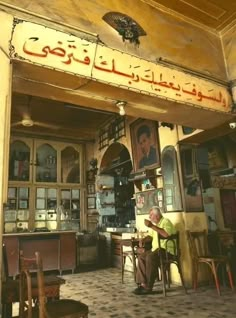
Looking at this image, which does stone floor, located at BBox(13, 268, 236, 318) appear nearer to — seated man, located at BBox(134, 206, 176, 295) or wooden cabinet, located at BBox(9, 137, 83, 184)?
seated man, located at BBox(134, 206, 176, 295)

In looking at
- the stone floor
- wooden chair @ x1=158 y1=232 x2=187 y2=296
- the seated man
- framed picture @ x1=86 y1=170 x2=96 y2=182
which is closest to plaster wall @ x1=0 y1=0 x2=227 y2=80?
the seated man

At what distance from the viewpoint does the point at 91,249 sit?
7551mm

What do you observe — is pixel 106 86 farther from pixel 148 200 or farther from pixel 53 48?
pixel 148 200

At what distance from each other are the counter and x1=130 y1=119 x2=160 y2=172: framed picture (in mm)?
2451

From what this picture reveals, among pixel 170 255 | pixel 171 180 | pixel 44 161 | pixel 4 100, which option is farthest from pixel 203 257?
pixel 44 161

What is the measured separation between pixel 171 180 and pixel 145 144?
128 centimetres

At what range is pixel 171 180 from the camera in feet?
17.8

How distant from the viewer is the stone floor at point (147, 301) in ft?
11.2

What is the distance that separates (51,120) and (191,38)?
4.98 metres

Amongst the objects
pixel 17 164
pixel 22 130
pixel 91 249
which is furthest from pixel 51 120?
pixel 91 249

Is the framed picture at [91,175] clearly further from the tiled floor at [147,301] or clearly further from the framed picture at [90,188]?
the tiled floor at [147,301]

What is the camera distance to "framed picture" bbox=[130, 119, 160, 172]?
6.02m

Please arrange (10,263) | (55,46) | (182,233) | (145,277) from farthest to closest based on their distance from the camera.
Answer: (10,263), (182,233), (145,277), (55,46)

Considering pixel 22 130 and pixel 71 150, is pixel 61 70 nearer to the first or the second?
pixel 22 130
